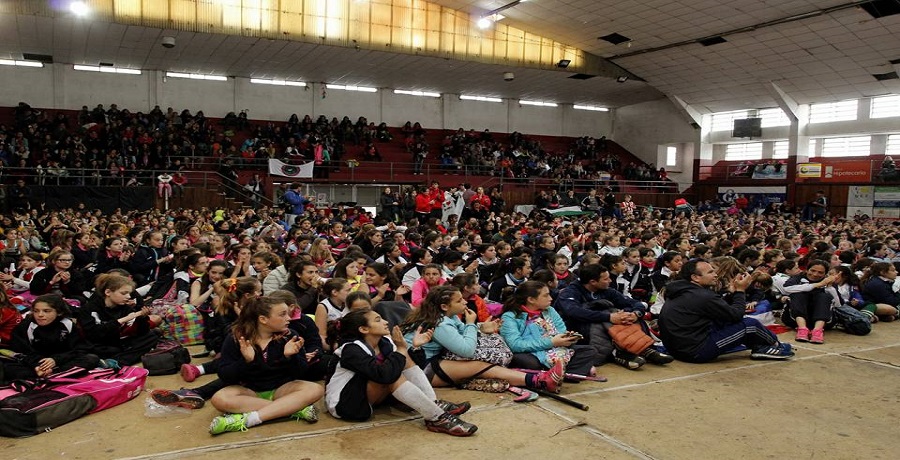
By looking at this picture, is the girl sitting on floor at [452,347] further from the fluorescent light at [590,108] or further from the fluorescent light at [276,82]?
the fluorescent light at [590,108]

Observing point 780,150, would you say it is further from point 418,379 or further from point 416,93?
point 418,379

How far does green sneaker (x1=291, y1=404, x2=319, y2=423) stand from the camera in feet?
13.8

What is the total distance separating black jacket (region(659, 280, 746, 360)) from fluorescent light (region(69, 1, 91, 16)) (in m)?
16.3

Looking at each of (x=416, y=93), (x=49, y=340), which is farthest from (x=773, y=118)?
(x=49, y=340)

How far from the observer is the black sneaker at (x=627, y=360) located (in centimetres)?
569

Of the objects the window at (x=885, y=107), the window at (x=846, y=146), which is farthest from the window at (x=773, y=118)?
the window at (x=885, y=107)

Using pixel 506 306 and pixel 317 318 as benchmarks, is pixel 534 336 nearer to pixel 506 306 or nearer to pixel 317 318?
pixel 506 306

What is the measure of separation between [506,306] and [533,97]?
86.2 feet

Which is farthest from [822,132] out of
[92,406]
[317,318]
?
[92,406]

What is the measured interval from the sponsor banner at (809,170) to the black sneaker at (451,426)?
26068mm

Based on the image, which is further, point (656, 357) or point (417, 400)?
point (656, 357)

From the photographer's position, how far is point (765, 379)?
544 cm

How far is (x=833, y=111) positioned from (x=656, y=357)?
2464 cm

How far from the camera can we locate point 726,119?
96.1ft
